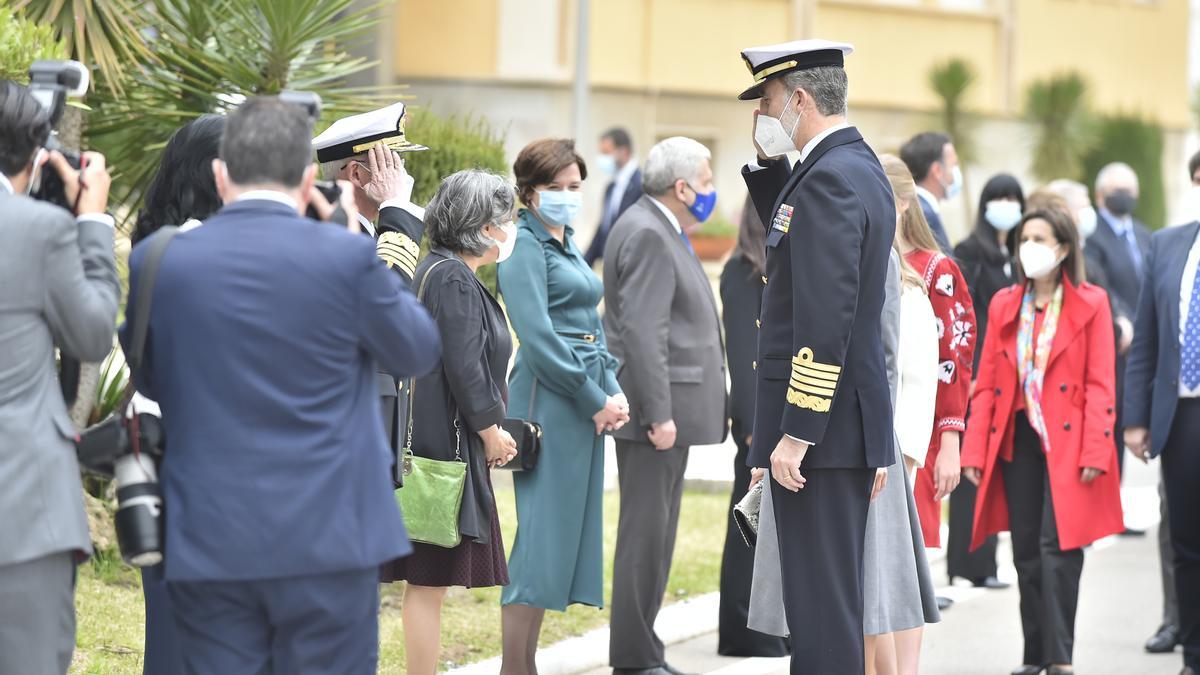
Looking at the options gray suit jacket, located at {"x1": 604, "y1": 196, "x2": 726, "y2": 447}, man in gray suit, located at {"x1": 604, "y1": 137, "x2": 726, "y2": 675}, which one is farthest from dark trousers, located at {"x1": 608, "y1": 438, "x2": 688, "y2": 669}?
gray suit jacket, located at {"x1": 604, "y1": 196, "x2": 726, "y2": 447}

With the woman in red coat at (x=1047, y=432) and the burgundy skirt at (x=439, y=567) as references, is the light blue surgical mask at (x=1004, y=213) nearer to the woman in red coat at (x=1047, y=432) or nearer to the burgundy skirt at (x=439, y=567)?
the woman in red coat at (x=1047, y=432)

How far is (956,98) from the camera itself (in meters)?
27.3

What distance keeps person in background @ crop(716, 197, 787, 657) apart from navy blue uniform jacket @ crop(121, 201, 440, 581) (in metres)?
3.67

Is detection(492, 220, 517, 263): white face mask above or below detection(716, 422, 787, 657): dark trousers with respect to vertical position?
above

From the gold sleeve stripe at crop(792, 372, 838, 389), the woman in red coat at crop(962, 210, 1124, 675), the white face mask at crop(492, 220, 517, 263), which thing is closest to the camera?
the gold sleeve stripe at crop(792, 372, 838, 389)

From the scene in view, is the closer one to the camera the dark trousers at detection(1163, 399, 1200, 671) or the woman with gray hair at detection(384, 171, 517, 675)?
the woman with gray hair at detection(384, 171, 517, 675)

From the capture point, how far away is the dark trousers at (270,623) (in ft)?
12.9

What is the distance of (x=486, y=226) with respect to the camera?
595cm

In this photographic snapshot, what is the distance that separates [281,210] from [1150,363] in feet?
15.1

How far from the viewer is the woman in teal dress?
6453mm

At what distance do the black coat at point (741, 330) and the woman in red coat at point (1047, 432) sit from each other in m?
0.97

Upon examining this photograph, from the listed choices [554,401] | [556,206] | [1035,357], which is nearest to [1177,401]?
[1035,357]

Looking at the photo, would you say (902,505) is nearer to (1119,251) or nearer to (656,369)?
(656,369)

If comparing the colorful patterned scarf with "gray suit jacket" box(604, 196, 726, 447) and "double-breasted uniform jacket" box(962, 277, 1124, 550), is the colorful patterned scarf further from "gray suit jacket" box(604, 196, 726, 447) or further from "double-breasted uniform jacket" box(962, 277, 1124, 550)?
"gray suit jacket" box(604, 196, 726, 447)
